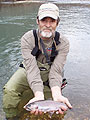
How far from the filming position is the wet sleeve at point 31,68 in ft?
11.1

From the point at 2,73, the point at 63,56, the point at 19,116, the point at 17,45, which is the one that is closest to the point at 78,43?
the point at 17,45

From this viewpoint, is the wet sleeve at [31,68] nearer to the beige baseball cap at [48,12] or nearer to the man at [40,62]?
the man at [40,62]

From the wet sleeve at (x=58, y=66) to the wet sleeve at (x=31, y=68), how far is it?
32 cm

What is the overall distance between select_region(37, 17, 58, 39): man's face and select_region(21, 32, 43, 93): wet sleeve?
0.35 metres

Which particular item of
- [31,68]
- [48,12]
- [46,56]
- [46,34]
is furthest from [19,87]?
[48,12]

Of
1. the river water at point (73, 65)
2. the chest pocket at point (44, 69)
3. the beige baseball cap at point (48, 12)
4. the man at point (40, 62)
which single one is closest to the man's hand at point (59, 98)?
the man at point (40, 62)

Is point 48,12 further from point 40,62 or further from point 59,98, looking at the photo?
point 59,98

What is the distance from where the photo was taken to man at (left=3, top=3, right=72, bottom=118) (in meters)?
3.51

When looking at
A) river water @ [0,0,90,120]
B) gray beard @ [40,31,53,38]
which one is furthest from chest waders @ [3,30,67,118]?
river water @ [0,0,90,120]

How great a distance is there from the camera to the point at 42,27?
3.58 m

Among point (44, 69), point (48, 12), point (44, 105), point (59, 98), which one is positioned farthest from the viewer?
point (44, 69)

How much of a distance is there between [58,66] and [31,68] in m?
0.60

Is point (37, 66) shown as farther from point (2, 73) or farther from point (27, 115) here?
point (2, 73)

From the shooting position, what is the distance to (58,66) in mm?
3811
